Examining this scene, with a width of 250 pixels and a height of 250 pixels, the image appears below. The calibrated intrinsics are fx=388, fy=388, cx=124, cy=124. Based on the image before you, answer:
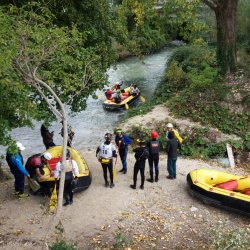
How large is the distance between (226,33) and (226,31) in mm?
104

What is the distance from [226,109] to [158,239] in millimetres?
9818

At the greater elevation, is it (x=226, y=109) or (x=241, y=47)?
(x=241, y=47)

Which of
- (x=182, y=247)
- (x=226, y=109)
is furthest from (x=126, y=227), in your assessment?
(x=226, y=109)

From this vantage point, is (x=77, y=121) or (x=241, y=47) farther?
(x=241, y=47)

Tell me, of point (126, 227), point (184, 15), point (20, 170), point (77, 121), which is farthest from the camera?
point (77, 121)

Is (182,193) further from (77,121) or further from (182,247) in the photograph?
(77,121)

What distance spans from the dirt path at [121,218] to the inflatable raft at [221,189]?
0.31 meters

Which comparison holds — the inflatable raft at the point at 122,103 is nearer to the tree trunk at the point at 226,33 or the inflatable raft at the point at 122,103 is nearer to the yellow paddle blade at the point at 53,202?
the tree trunk at the point at 226,33

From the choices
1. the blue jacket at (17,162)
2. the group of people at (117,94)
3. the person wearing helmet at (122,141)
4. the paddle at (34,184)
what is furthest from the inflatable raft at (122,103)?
the blue jacket at (17,162)

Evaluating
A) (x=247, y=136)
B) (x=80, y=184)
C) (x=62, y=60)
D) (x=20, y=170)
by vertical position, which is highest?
(x=62, y=60)

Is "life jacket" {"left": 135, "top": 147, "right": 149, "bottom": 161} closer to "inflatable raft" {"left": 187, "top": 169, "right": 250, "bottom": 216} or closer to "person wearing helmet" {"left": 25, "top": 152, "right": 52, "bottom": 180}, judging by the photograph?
"inflatable raft" {"left": 187, "top": 169, "right": 250, "bottom": 216}

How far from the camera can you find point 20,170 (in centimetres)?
1015

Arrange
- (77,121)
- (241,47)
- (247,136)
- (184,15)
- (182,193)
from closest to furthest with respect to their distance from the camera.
A: (182,193)
(247,136)
(184,15)
(77,121)
(241,47)

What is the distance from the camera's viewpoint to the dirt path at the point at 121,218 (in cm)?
891
